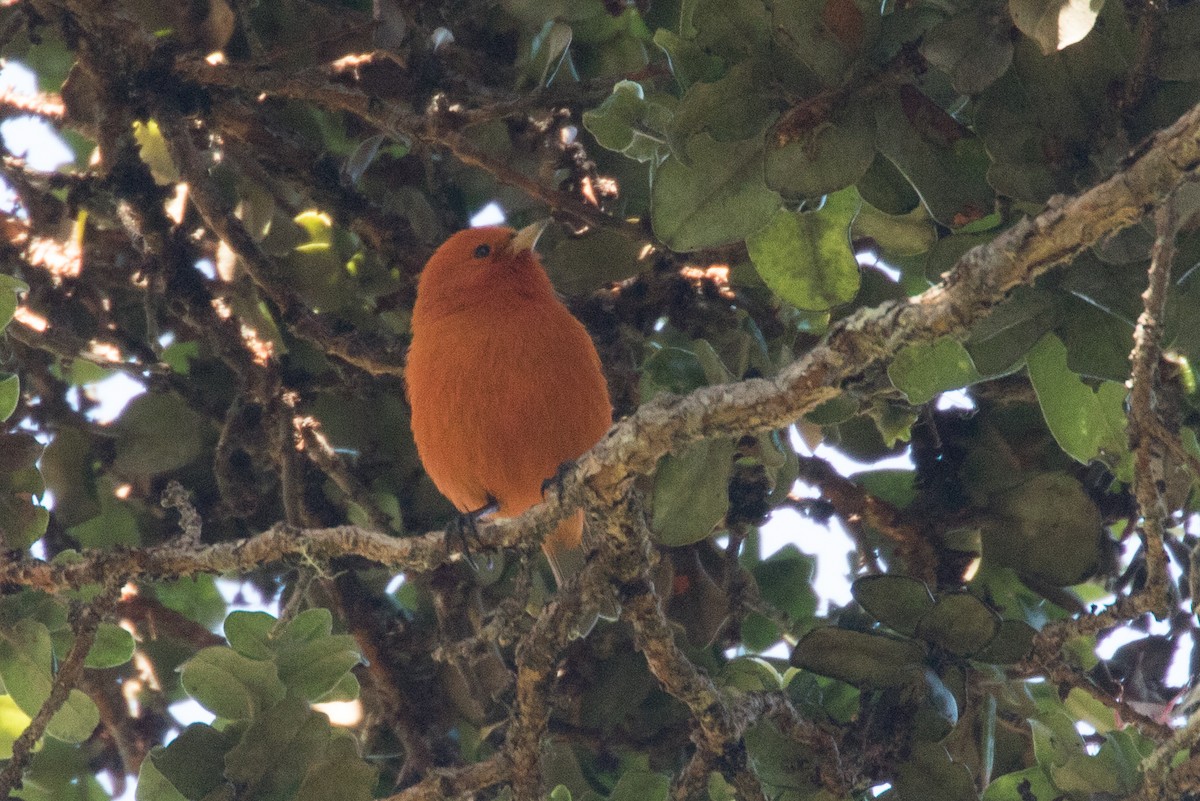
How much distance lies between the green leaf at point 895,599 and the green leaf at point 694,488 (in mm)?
374

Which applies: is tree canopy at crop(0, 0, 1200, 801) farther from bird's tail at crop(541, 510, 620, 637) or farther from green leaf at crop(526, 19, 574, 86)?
bird's tail at crop(541, 510, 620, 637)

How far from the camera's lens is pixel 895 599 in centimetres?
285

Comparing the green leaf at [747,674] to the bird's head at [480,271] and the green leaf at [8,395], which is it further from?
the green leaf at [8,395]

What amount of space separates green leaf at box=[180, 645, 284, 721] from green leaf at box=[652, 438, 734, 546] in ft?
3.02

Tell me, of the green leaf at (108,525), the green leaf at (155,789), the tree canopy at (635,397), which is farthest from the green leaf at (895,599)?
the green leaf at (108,525)

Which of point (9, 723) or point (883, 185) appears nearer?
point (883, 185)

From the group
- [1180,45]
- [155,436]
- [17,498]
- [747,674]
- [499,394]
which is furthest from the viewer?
[499,394]

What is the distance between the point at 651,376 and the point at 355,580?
4.82 feet

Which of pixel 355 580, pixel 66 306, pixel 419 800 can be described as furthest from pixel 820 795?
pixel 66 306

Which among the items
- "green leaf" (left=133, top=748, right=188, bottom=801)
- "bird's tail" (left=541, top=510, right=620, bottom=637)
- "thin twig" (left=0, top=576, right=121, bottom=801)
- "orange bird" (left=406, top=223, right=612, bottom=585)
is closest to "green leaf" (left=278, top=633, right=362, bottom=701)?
"green leaf" (left=133, top=748, right=188, bottom=801)

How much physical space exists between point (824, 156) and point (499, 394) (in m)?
1.99

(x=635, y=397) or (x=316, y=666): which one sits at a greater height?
(x=635, y=397)

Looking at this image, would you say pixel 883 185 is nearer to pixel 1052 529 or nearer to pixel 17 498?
pixel 1052 529

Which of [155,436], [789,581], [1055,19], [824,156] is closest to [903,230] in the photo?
[824,156]
